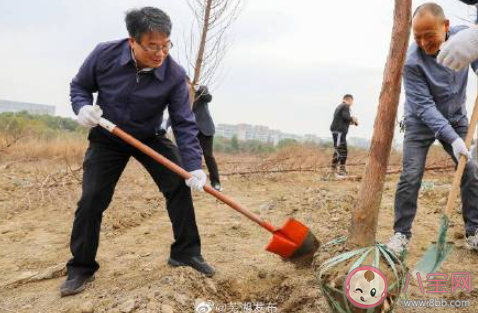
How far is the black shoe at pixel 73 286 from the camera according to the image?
2.36 metres

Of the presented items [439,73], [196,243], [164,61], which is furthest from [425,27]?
[196,243]

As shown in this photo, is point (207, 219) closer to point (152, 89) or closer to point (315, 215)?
point (315, 215)

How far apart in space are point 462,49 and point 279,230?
1.40m

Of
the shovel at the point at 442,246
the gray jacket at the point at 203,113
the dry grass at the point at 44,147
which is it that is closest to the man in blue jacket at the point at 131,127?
the shovel at the point at 442,246

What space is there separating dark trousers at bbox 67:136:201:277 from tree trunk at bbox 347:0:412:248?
3.40ft

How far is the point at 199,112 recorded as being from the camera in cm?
547

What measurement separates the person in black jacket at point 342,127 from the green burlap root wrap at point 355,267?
5.65 m

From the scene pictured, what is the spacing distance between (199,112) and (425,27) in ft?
11.4

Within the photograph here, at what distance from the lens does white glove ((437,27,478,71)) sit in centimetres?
206

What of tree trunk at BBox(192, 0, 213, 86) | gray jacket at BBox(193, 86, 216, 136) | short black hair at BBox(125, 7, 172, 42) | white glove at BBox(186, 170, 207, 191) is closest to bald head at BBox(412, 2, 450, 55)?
short black hair at BBox(125, 7, 172, 42)

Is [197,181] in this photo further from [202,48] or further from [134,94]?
[202,48]

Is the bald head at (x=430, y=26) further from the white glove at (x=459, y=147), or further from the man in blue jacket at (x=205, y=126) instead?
the man in blue jacket at (x=205, y=126)
